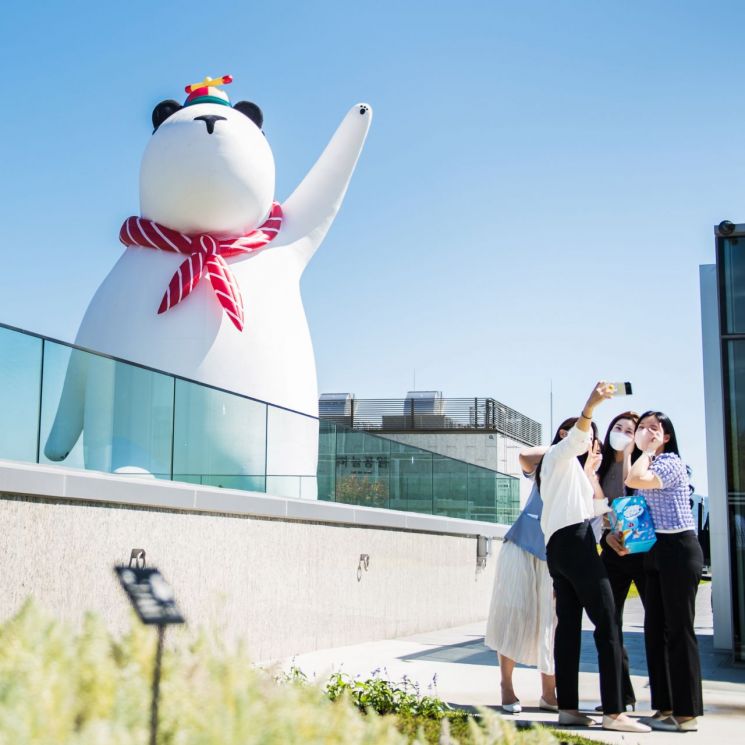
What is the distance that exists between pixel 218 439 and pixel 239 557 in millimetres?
1116

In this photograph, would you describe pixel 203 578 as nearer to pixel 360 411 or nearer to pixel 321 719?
pixel 321 719

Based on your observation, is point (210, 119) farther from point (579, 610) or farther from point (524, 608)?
point (579, 610)

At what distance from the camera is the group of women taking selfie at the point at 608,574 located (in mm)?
5969

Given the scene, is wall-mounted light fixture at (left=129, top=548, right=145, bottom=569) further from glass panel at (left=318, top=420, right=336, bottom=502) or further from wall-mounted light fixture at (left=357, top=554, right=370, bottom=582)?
wall-mounted light fixture at (left=357, top=554, right=370, bottom=582)

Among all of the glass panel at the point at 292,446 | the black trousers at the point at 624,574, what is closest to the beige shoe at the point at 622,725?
the black trousers at the point at 624,574

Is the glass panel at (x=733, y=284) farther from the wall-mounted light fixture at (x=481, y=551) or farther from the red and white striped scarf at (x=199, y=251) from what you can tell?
the wall-mounted light fixture at (x=481, y=551)

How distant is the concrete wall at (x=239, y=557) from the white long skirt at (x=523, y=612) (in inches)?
81.2

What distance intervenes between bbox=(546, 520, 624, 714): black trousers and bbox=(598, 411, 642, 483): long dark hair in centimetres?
70

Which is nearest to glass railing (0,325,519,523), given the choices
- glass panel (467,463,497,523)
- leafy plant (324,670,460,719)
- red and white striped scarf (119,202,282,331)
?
red and white striped scarf (119,202,282,331)

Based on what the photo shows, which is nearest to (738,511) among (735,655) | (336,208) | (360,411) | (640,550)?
(735,655)

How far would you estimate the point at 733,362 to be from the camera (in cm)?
983

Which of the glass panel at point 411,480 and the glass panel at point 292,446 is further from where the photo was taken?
the glass panel at point 411,480

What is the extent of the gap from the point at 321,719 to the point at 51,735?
2.13 ft

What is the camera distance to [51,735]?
1.79 metres
